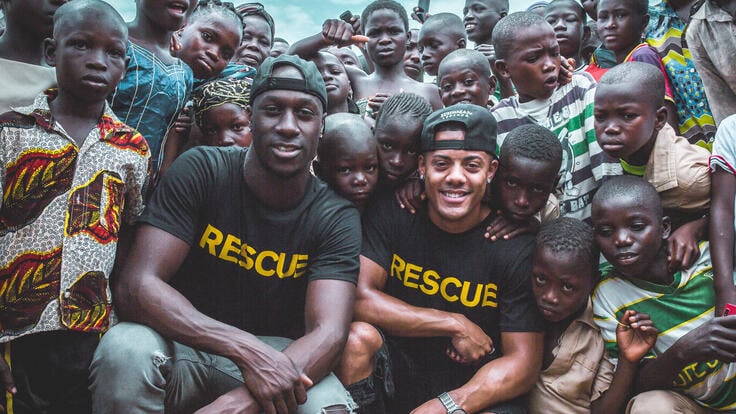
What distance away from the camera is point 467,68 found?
15.4ft

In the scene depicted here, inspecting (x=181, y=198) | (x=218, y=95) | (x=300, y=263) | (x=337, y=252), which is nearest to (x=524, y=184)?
(x=337, y=252)

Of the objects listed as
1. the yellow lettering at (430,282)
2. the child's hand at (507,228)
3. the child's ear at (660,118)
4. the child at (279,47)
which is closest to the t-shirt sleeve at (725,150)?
the child's ear at (660,118)

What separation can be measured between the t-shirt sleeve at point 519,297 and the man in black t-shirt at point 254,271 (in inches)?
36.0

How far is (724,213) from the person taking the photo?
328cm

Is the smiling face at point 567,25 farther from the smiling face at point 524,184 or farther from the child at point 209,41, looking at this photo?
the child at point 209,41

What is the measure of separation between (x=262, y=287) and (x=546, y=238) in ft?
5.12

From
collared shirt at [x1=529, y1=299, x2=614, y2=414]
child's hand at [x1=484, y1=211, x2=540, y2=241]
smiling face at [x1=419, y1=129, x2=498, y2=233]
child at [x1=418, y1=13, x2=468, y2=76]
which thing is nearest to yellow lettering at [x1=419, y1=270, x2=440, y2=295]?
smiling face at [x1=419, y1=129, x2=498, y2=233]

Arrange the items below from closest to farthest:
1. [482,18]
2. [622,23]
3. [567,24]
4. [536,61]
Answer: [536,61] → [622,23] → [567,24] → [482,18]

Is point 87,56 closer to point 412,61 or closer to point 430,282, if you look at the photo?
point 430,282

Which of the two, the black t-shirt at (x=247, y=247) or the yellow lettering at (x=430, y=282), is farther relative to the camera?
the yellow lettering at (x=430, y=282)

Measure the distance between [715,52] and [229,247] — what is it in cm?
315

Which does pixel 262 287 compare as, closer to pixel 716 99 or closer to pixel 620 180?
pixel 620 180

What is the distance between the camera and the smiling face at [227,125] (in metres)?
4.10

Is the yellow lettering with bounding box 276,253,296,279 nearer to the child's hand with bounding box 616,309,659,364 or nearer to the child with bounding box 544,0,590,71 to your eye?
the child's hand with bounding box 616,309,659,364
